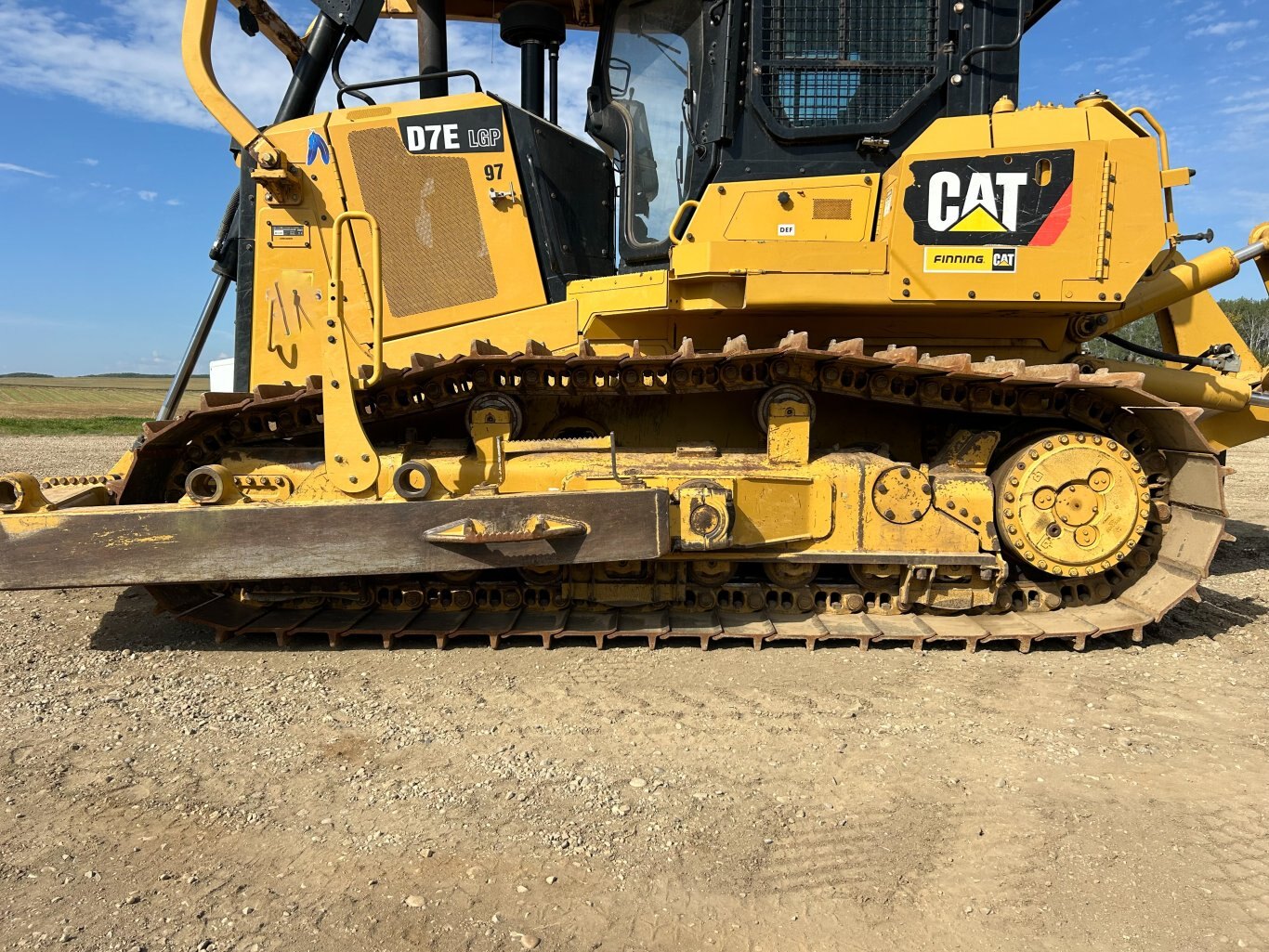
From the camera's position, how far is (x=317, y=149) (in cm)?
445

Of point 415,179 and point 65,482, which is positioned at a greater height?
point 415,179

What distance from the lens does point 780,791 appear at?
2.75m

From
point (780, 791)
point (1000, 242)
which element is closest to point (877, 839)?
point (780, 791)

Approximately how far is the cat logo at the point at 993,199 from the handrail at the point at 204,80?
11.5 feet

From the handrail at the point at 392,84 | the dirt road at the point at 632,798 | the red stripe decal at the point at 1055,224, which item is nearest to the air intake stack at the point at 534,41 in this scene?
the handrail at the point at 392,84

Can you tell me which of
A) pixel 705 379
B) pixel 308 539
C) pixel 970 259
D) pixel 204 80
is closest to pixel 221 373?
pixel 204 80

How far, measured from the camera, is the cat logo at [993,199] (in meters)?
3.78

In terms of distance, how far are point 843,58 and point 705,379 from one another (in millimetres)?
1764

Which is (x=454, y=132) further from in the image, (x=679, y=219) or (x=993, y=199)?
(x=993, y=199)

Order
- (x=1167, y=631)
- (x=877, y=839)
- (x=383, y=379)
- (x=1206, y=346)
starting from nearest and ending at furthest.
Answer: (x=877, y=839), (x=383, y=379), (x=1167, y=631), (x=1206, y=346)

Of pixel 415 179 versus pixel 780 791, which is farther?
pixel 415 179

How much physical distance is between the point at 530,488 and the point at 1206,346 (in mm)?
4576

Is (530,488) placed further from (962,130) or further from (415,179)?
(962,130)

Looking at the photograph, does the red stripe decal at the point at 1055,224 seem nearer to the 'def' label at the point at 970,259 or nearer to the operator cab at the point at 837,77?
the 'def' label at the point at 970,259
